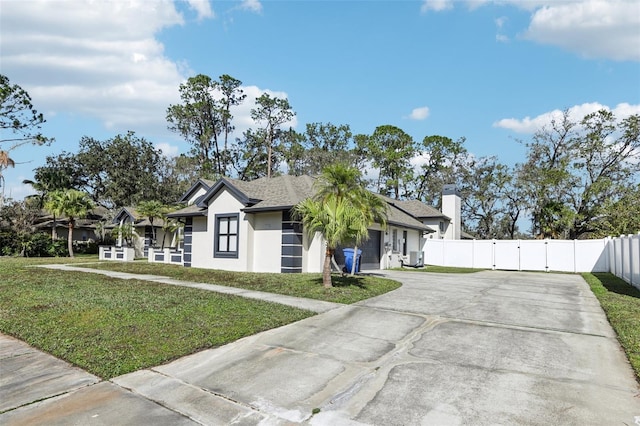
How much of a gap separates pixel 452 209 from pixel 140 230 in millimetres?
26115

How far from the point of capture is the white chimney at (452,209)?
Answer: 112 feet

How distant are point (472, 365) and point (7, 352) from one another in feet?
22.9

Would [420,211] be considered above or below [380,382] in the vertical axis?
above

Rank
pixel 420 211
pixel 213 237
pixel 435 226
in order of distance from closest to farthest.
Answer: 1. pixel 213 237
2. pixel 435 226
3. pixel 420 211

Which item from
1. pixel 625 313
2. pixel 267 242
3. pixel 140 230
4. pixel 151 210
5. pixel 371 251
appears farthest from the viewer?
pixel 140 230

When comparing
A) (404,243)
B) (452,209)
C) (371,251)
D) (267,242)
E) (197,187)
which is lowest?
(371,251)

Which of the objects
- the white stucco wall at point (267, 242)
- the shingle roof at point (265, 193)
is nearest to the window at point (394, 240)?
the shingle roof at point (265, 193)

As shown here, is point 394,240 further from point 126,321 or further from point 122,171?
point 122,171

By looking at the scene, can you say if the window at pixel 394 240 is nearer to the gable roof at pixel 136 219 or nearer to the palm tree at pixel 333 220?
the palm tree at pixel 333 220

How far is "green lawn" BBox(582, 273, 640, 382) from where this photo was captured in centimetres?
640

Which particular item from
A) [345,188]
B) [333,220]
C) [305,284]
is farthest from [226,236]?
[333,220]

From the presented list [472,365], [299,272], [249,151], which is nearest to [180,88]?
[249,151]

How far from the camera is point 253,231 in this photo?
18094mm

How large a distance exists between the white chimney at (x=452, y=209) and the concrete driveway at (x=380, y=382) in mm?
26316
